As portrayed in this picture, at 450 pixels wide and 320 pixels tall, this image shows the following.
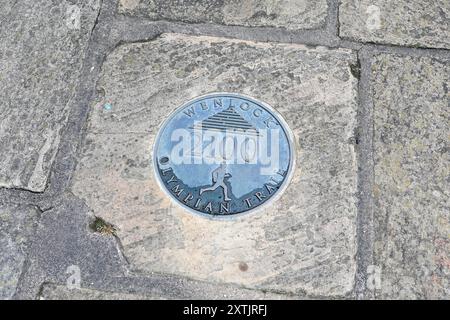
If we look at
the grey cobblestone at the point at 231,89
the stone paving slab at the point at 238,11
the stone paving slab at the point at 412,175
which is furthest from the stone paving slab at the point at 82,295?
the stone paving slab at the point at 238,11

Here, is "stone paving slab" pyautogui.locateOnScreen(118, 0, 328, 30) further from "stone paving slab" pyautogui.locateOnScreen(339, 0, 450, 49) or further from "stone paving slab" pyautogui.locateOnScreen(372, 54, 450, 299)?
"stone paving slab" pyautogui.locateOnScreen(372, 54, 450, 299)

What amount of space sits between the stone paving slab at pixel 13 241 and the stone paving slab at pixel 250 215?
0.20 metres

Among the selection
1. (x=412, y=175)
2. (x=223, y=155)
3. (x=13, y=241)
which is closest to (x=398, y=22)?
(x=412, y=175)

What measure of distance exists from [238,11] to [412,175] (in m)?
0.93

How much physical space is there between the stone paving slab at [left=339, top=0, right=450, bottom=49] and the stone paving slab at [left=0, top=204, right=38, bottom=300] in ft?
4.53

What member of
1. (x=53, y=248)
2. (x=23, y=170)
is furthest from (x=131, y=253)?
(x=23, y=170)

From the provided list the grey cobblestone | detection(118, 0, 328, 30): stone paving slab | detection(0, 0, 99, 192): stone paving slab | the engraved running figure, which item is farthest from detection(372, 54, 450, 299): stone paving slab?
detection(0, 0, 99, 192): stone paving slab

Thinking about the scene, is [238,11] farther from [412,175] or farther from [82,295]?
[82,295]

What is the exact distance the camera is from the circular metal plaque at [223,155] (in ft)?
5.61

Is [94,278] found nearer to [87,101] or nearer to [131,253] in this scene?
[131,253]

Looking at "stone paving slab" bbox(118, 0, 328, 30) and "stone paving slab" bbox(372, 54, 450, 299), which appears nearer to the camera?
"stone paving slab" bbox(372, 54, 450, 299)

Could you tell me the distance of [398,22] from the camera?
1.95m

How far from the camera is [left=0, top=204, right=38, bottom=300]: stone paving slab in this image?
1667 mm

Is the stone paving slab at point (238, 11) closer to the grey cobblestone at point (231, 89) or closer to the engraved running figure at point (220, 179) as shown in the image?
the grey cobblestone at point (231, 89)
